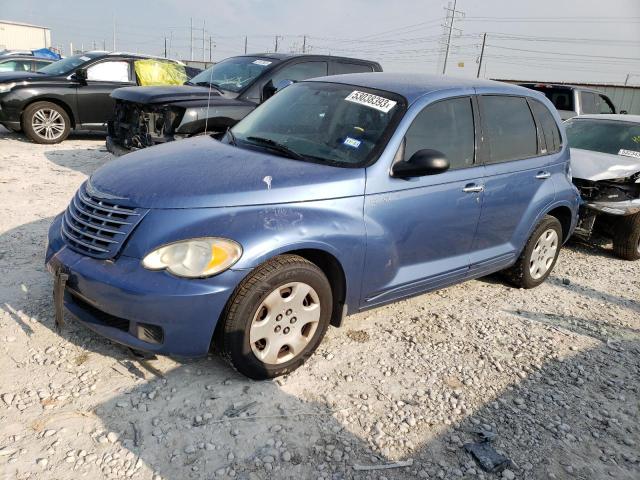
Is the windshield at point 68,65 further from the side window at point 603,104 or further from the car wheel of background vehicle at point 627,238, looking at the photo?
the side window at point 603,104

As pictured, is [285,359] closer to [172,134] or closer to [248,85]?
[172,134]

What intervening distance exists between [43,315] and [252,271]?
1645mm

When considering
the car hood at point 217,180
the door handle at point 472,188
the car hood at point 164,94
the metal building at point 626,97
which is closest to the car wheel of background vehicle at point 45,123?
the car hood at point 164,94

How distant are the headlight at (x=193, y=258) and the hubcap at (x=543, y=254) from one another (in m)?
3.11

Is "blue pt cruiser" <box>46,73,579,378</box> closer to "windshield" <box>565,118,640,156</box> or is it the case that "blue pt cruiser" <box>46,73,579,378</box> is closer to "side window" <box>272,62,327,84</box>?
"windshield" <box>565,118,640,156</box>

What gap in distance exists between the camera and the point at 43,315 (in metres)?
3.39

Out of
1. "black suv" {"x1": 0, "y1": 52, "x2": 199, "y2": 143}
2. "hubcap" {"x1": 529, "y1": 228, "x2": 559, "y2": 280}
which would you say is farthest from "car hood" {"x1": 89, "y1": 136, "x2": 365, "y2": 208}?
"black suv" {"x1": 0, "y1": 52, "x2": 199, "y2": 143}

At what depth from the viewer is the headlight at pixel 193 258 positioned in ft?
8.52

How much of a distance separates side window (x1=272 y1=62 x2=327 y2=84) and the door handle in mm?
4030

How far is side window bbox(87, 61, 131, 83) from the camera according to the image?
9.34 m

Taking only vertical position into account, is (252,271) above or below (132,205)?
below

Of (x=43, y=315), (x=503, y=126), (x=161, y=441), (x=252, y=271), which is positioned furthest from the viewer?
(x=503, y=126)

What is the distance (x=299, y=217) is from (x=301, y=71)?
4.96m

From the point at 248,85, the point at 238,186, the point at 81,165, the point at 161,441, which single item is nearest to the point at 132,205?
the point at 238,186
